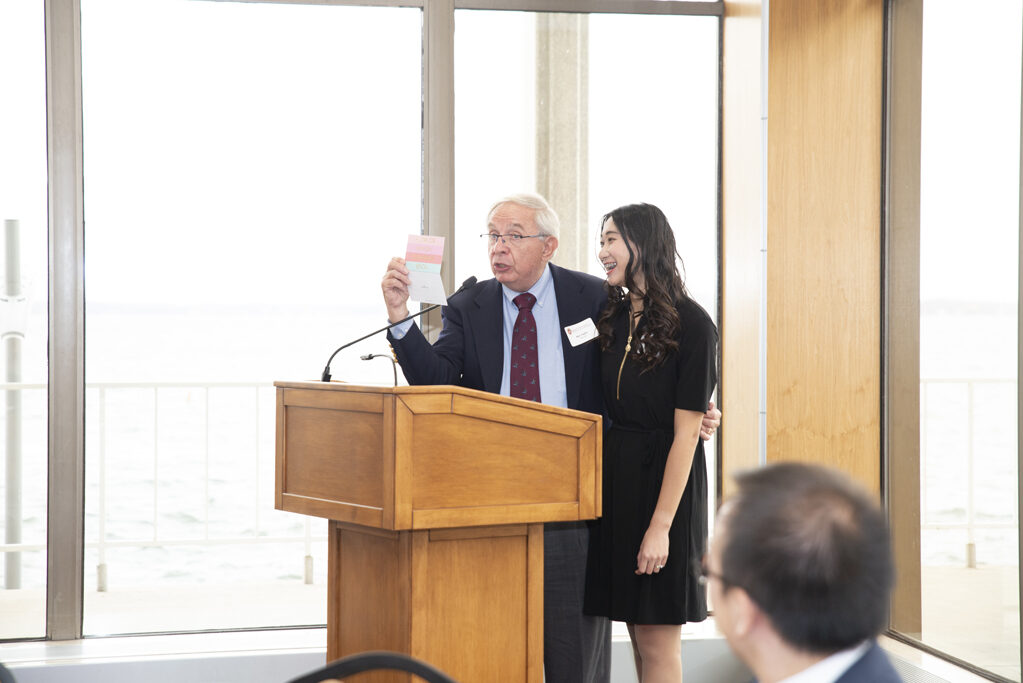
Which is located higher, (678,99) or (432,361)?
(678,99)

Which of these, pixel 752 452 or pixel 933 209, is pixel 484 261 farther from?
pixel 933 209

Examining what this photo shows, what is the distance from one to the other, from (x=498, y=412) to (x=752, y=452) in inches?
80.3

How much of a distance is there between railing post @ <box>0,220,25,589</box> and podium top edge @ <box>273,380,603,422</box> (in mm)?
1915

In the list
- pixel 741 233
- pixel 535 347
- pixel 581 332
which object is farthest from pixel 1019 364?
pixel 535 347

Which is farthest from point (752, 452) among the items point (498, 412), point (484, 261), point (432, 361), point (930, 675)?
point (498, 412)

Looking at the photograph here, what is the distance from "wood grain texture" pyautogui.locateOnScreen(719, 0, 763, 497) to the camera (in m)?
3.81

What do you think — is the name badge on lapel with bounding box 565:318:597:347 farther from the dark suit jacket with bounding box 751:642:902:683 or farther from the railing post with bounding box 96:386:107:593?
the railing post with bounding box 96:386:107:593

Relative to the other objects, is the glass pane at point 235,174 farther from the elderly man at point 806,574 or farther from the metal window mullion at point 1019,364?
the elderly man at point 806,574

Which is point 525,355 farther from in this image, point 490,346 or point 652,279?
point 652,279

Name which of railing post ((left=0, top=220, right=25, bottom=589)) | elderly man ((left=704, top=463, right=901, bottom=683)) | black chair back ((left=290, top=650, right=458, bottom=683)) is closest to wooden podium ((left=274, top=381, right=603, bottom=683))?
black chair back ((left=290, top=650, right=458, bottom=683))

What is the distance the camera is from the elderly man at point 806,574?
95 centimetres

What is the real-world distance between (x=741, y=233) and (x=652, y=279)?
1.43 m

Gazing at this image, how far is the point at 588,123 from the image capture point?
3996 millimetres

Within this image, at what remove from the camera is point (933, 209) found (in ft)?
11.9
